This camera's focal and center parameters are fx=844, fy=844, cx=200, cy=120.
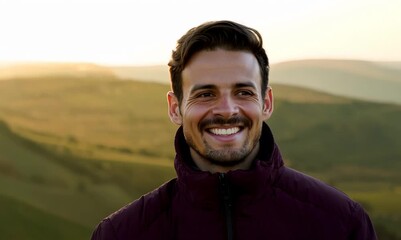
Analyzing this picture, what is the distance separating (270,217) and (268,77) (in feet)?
1.79

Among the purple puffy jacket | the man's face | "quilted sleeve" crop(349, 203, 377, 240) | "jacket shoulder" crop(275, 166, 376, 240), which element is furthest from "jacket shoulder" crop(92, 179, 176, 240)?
"quilted sleeve" crop(349, 203, 377, 240)

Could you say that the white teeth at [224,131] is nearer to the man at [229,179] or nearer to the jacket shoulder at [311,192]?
the man at [229,179]

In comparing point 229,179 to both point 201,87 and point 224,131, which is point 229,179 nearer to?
point 224,131

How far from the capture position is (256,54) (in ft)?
9.81

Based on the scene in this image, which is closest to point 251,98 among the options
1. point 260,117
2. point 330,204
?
point 260,117

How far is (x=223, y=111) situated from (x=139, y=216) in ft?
1.59

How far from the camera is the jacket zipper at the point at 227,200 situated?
9.04 feet

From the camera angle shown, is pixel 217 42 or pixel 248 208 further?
pixel 217 42

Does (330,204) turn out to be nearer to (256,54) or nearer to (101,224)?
(256,54)

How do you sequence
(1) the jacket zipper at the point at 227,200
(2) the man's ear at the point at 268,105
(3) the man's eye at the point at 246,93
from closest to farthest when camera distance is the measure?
(1) the jacket zipper at the point at 227,200
(3) the man's eye at the point at 246,93
(2) the man's ear at the point at 268,105

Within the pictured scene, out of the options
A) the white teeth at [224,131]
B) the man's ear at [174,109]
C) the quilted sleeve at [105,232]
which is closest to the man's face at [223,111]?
the white teeth at [224,131]

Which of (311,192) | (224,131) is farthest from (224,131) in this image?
(311,192)

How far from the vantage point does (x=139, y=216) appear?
2.94m

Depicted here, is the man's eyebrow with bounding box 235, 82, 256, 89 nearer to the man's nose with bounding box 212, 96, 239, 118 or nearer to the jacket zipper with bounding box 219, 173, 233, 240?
the man's nose with bounding box 212, 96, 239, 118
